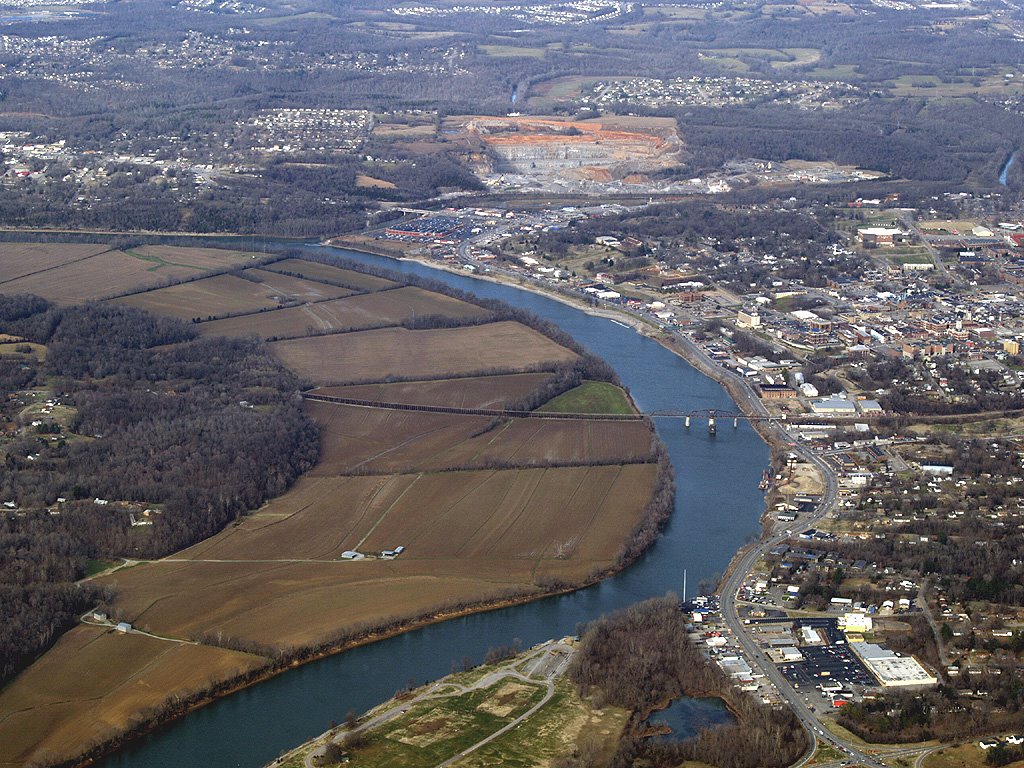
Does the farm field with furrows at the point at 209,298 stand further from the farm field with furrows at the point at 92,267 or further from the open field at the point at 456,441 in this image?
the open field at the point at 456,441

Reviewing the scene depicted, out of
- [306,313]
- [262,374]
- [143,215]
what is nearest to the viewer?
[262,374]

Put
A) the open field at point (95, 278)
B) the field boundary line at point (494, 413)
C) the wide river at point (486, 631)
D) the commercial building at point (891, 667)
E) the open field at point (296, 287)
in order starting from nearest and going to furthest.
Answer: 1. the wide river at point (486, 631)
2. the commercial building at point (891, 667)
3. the field boundary line at point (494, 413)
4. the open field at point (95, 278)
5. the open field at point (296, 287)

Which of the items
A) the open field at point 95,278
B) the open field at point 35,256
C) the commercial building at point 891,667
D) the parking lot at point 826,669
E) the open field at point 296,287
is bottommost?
the parking lot at point 826,669

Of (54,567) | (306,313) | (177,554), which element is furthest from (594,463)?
(306,313)

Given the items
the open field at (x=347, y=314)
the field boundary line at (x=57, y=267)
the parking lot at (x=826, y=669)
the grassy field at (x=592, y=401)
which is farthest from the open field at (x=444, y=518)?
the field boundary line at (x=57, y=267)

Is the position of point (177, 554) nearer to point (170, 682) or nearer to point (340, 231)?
point (170, 682)

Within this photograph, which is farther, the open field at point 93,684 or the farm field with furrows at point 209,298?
the farm field with furrows at point 209,298
